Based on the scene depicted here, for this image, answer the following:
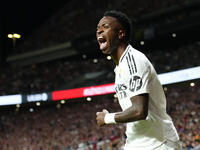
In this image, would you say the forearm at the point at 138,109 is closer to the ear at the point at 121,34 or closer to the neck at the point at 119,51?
the neck at the point at 119,51

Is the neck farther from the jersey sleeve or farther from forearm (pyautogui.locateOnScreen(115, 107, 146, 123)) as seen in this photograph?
forearm (pyautogui.locateOnScreen(115, 107, 146, 123))

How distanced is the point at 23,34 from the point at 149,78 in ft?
92.8

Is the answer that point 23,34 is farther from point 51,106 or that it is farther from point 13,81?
point 51,106

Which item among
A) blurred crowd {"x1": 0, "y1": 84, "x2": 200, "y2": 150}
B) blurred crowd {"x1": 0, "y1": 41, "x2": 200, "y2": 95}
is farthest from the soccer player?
blurred crowd {"x1": 0, "y1": 41, "x2": 200, "y2": 95}

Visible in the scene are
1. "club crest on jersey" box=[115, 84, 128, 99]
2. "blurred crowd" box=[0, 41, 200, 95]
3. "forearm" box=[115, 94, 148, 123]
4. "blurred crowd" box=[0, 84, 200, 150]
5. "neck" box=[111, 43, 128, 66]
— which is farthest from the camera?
"blurred crowd" box=[0, 41, 200, 95]

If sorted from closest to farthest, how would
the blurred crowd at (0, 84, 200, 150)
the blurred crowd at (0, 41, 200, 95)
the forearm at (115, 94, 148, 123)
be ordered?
the forearm at (115, 94, 148, 123), the blurred crowd at (0, 84, 200, 150), the blurred crowd at (0, 41, 200, 95)

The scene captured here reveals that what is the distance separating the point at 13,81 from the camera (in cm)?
2411

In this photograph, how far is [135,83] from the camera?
2230mm

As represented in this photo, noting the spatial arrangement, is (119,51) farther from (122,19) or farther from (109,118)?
(109,118)

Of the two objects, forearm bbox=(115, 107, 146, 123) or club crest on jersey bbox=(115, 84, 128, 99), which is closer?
forearm bbox=(115, 107, 146, 123)

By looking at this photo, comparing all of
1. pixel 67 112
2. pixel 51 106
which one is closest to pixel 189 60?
pixel 67 112

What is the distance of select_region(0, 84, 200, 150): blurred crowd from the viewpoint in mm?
13572

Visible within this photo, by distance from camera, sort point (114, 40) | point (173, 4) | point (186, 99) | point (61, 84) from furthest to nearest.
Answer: point (61, 84) < point (173, 4) < point (186, 99) < point (114, 40)

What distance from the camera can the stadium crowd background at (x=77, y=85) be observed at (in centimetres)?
1497
